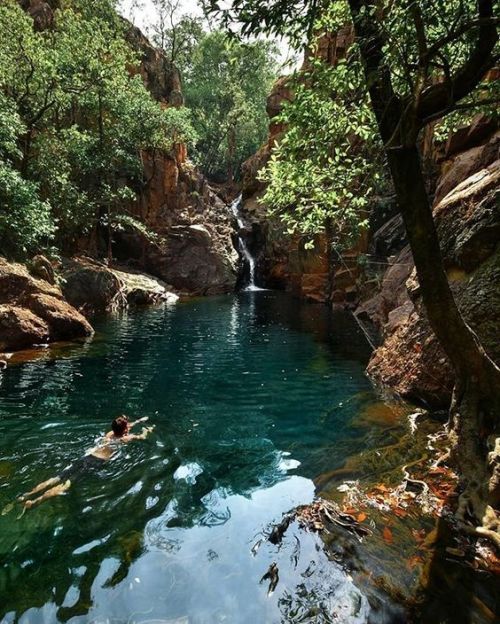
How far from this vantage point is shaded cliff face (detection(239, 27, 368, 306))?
3177 centimetres

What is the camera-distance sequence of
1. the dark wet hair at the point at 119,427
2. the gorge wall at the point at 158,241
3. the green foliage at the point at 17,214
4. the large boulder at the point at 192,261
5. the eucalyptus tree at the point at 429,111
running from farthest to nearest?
the large boulder at the point at 192,261 → the gorge wall at the point at 158,241 → the green foliage at the point at 17,214 → the dark wet hair at the point at 119,427 → the eucalyptus tree at the point at 429,111

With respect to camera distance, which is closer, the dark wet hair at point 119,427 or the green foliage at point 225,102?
the dark wet hair at point 119,427

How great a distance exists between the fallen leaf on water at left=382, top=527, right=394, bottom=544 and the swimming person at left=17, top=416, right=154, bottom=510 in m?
5.08

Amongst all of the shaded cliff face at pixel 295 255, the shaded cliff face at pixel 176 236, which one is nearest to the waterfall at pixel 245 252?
the shaded cliff face at pixel 295 255

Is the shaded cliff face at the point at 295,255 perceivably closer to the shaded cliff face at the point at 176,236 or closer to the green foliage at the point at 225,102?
the shaded cliff face at the point at 176,236

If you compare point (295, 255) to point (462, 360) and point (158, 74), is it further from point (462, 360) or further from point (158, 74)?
point (462, 360)

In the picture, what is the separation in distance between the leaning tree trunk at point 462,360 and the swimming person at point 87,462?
6.08 m

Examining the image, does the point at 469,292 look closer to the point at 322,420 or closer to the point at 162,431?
the point at 322,420

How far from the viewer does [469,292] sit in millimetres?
9508

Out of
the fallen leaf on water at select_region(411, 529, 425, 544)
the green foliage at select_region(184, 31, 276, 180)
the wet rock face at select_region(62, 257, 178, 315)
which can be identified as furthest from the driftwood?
the green foliage at select_region(184, 31, 276, 180)

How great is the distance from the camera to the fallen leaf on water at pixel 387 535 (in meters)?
5.57

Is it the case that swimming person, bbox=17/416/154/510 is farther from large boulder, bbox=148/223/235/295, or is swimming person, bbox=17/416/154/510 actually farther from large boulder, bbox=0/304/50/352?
large boulder, bbox=148/223/235/295

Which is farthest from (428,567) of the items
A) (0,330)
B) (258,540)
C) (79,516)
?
(0,330)

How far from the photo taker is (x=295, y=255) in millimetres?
37375
